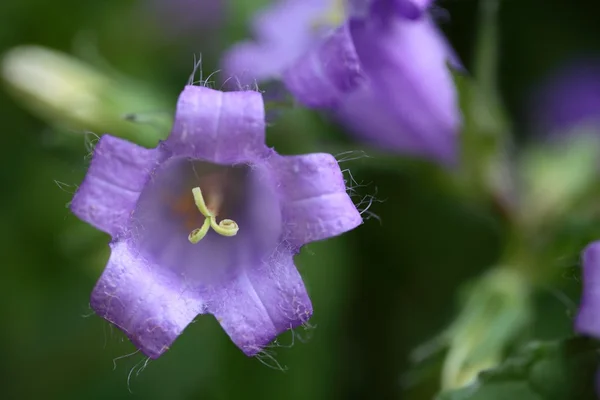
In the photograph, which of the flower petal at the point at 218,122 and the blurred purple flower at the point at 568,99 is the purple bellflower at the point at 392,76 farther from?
the blurred purple flower at the point at 568,99

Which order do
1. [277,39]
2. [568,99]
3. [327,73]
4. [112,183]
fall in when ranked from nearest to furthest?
[112,183], [327,73], [277,39], [568,99]

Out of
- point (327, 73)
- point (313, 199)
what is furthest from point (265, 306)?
point (327, 73)

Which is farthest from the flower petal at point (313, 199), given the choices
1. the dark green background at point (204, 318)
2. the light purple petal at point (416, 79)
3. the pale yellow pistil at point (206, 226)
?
the dark green background at point (204, 318)

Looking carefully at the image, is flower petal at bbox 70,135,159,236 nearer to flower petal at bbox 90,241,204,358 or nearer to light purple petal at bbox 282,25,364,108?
flower petal at bbox 90,241,204,358

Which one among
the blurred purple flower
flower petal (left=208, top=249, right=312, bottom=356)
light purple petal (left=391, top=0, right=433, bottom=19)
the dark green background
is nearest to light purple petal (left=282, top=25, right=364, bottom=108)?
light purple petal (left=391, top=0, right=433, bottom=19)

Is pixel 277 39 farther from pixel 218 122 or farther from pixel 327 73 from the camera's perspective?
pixel 218 122

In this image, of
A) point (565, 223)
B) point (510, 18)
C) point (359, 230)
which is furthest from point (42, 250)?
point (510, 18)
